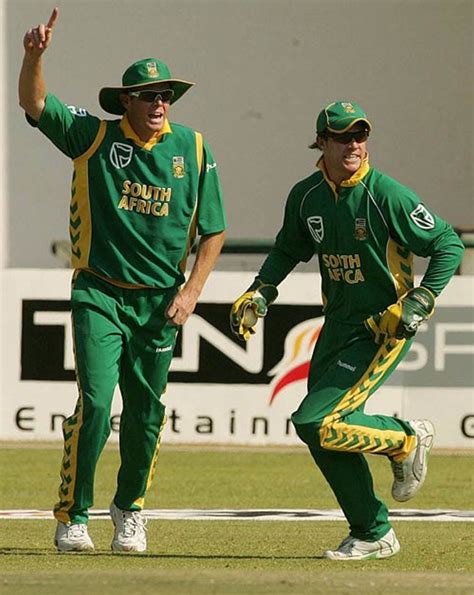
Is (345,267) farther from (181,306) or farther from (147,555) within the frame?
(147,555)

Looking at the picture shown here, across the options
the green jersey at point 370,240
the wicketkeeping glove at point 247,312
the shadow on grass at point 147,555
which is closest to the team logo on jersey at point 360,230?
the green jersey at point 370,240

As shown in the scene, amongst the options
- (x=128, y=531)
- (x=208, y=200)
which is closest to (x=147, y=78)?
(x=208, y=200)

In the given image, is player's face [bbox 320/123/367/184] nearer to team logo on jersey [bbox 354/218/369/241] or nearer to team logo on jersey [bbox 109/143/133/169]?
team logo on jersey [bbox 354/218/369/241]

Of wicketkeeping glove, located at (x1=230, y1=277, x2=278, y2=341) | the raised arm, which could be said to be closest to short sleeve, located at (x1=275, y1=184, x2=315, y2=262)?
wicketkeeping glove, located at (x1=230, y1=277, x2=278, y2=341)

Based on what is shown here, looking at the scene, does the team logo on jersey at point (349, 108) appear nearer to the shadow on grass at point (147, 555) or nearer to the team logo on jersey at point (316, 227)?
the team logo on jersey at point (316, 227)

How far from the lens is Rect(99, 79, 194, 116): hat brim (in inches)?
305

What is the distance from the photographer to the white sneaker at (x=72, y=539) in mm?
7684

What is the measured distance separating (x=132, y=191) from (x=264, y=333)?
6.31 m

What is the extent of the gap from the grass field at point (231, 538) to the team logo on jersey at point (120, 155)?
1711 millimetres

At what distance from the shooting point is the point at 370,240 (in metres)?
7.40

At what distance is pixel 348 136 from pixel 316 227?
43 centimetres

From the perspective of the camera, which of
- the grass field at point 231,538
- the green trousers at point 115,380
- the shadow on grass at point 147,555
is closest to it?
the grass field at point 231,538

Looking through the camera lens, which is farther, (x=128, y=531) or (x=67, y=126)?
(x=128, y=531)

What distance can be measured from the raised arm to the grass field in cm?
195
